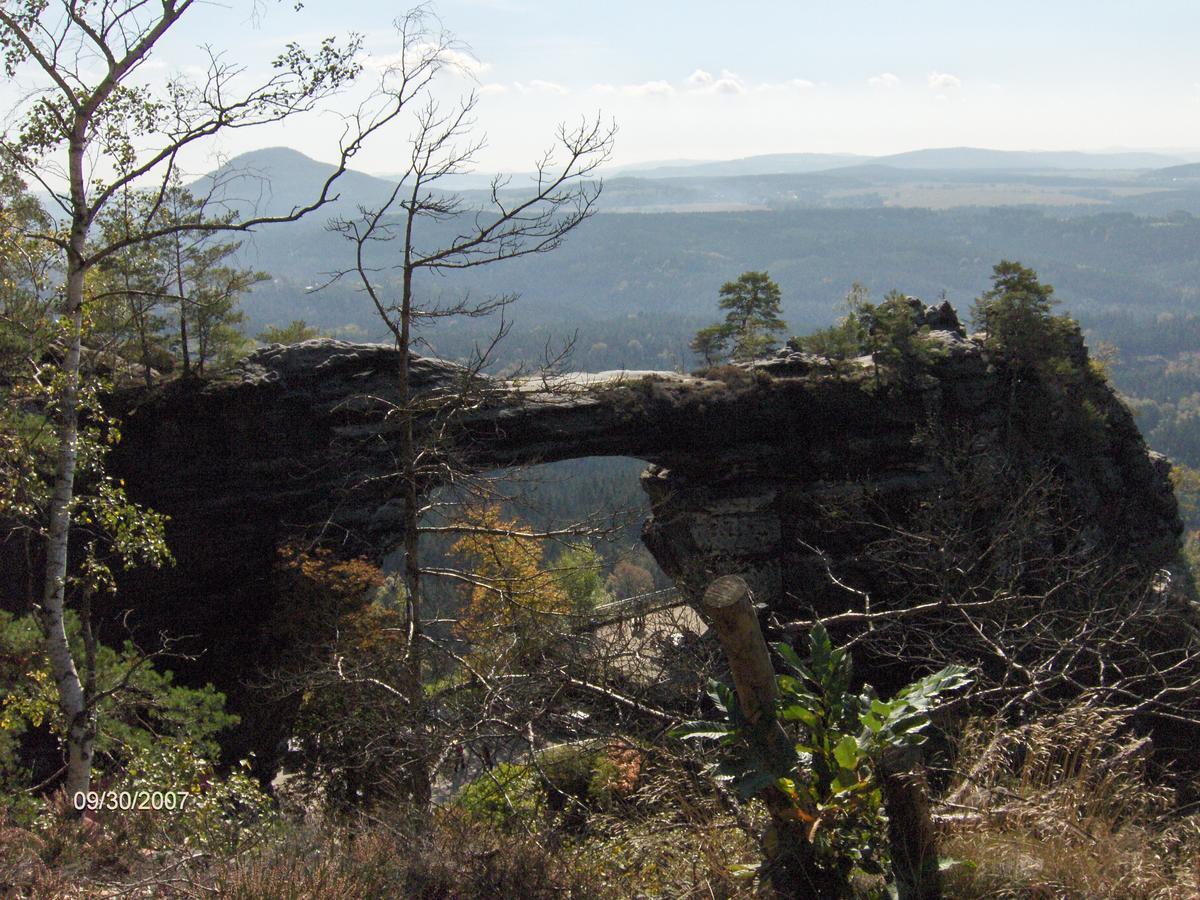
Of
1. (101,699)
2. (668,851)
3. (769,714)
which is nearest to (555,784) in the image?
(668,851)

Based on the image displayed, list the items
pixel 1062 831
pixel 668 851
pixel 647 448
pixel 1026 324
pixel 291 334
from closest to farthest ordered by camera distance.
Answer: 1. pixel 1062 831
2. pixel 668 851
3. pixel 291 334
4. pixel 647 448
5. pixel 1026 324

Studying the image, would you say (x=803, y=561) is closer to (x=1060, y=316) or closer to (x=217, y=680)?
(x=1060, y=316)

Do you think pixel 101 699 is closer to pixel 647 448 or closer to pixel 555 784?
pixel 555 784

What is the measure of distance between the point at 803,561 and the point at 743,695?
20.8 meters

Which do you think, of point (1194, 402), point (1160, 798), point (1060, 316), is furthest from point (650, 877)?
point (1194, 402)

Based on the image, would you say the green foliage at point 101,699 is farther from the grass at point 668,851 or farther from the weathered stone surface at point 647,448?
the weathered stone surface at point 647,448

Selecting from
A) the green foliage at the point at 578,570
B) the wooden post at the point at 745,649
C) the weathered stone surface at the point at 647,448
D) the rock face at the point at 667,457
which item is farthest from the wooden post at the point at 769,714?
the rock face at the point at 667,457

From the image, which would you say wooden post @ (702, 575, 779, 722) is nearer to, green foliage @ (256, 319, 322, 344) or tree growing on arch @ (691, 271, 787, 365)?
green foliage @ (256, 319, 322, 344)

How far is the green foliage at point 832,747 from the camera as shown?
3.41 meters

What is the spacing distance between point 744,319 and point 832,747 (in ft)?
79.1

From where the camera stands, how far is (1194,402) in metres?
150

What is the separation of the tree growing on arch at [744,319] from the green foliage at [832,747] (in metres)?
22.9

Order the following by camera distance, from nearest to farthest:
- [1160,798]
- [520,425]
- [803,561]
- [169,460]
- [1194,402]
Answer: [1160,798]
[169,460]
[520,425]
[803,561]
[1194,402]

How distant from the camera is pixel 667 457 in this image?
2386cm
